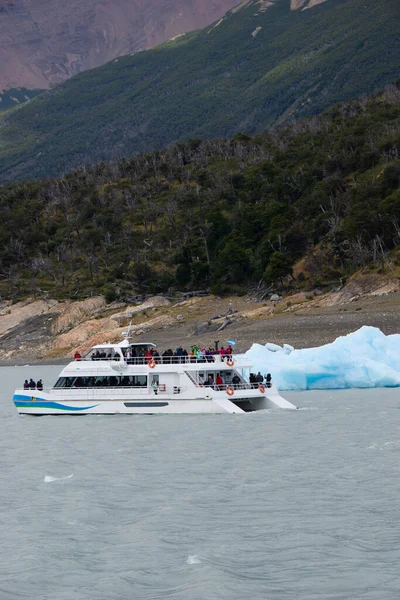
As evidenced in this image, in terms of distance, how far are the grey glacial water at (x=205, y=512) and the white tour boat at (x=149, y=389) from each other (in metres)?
5.03

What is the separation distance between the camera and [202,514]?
80.9 ft

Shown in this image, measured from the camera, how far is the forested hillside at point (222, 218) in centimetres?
10494

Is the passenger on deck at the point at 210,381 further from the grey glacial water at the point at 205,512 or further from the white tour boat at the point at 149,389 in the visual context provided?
the grey glacial water at the point at 205,512

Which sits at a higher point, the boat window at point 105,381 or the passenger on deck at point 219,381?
the boat window at point 105,381

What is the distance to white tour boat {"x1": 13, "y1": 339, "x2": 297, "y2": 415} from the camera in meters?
47.1

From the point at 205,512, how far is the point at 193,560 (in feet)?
14.4

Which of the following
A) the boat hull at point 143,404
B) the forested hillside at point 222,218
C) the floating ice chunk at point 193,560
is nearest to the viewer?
the floating ice chunk at point 193,560

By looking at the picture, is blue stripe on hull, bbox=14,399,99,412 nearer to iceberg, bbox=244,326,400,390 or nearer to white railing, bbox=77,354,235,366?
white railing, bbox=77,354,235,366

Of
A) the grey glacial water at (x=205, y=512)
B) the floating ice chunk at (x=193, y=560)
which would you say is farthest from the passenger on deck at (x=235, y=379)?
the floating ice chunk at (x=193, y=560)

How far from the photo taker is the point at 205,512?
24859 mm

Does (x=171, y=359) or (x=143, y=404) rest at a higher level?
(x=171, y=359)

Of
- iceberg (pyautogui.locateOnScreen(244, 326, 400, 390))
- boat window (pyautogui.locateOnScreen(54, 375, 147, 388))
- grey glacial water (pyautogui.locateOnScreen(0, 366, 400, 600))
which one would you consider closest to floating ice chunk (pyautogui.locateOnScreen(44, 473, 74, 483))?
grey glacial water (pyautogui.locateOnScreen(0, 366, 400, 600))

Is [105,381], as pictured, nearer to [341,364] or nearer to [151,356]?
[151,356]

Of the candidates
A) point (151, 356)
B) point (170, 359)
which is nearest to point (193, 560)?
point (170, 359)
